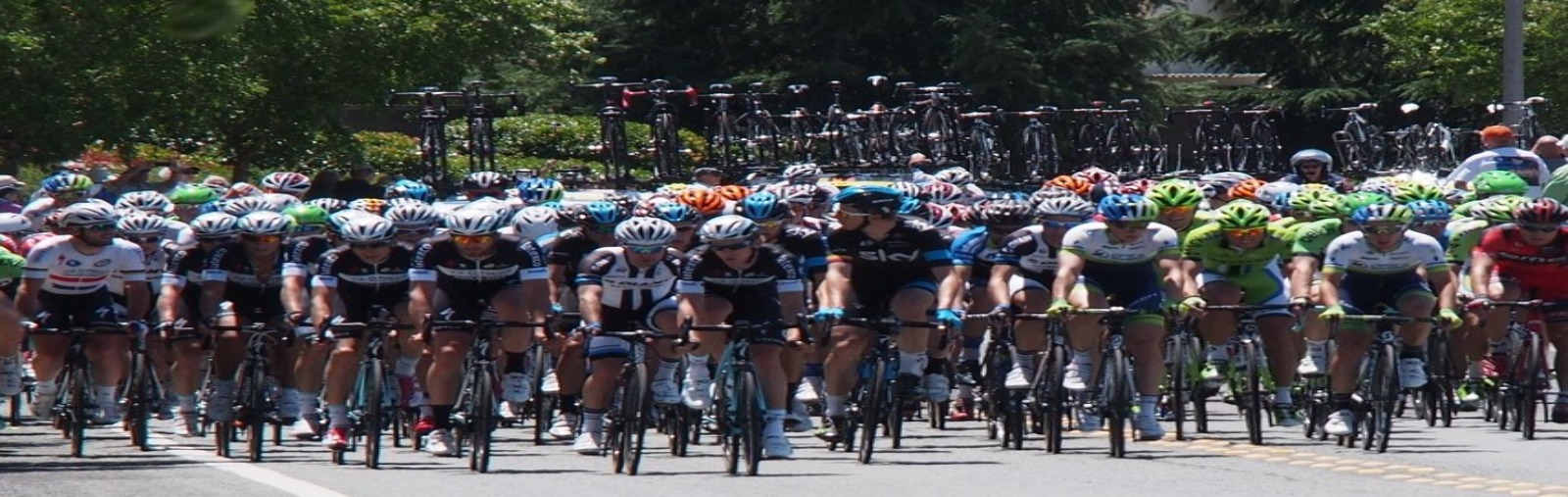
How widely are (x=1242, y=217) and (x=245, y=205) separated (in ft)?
21.1

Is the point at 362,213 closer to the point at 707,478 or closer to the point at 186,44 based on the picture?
the point at 707,478

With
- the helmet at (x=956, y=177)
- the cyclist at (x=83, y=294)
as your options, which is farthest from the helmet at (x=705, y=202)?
the helmet at (x=956, y=177)

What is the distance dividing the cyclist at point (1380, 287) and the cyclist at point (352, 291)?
454cm

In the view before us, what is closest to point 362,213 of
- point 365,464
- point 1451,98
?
point 365,464

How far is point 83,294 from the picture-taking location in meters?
14.3

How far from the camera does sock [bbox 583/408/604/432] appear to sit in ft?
42.9

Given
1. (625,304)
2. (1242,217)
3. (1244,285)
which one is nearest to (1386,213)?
(1242,217)

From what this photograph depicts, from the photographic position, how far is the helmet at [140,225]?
15.2 m

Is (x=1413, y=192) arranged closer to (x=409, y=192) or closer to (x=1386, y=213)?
(x=1386, y=213)

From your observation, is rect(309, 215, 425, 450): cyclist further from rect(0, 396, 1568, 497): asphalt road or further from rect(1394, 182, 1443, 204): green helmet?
rect(1394, 182, 1443, 204): green helmet

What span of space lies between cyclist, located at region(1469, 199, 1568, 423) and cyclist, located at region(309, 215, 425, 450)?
567 cm

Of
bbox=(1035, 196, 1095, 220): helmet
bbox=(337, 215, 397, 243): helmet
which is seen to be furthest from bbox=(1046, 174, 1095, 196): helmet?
bbox=(337, 215, 397, 243): helmet

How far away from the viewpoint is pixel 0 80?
19672 millimetres

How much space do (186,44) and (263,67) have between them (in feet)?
72.5
